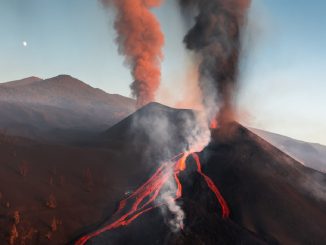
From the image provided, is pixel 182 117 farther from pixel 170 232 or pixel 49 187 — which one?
pixel 170 232

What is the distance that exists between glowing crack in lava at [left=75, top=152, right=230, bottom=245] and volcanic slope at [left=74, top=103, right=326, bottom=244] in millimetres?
772

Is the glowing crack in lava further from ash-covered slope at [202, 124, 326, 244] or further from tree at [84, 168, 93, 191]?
tree at [84, 168, 93, 191]

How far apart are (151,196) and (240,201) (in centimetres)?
1201

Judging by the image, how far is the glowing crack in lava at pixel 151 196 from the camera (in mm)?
39688

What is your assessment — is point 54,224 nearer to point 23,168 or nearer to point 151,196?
point 151,196

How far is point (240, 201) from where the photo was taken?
41.9m

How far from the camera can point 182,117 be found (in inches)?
3246

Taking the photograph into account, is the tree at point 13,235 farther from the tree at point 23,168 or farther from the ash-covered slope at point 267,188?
the ash-covered slope at point 267,188

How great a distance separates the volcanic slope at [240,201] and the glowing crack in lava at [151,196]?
0.77m

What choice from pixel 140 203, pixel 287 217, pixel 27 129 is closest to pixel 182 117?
pixel 140 203

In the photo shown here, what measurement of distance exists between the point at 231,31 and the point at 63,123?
8538cm

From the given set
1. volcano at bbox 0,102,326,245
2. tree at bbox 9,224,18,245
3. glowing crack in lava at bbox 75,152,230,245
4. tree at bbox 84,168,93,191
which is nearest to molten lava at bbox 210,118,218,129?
volcano at bbox 0,102,326,245

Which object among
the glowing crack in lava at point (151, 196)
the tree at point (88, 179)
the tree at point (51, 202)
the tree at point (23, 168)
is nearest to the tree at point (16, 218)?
the tree at point (51, 202)

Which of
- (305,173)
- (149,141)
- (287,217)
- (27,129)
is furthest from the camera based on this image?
(27,129)
